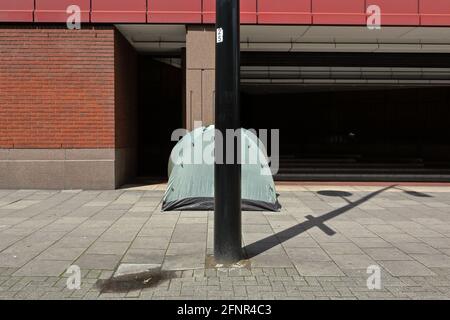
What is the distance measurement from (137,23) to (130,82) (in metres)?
2.68

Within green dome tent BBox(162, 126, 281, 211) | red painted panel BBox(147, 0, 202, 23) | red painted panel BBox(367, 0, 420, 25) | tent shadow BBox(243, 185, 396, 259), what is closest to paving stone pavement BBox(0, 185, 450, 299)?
tent shadow BBox(243, 185, 396, 259)

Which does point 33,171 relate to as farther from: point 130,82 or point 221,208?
point 221,208

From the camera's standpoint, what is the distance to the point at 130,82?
13609 mm

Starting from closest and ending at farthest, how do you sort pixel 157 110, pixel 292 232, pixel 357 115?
pixel 292 232 < pixel 157 110 < pixel 357 115

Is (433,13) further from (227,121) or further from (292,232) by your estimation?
(227,121)

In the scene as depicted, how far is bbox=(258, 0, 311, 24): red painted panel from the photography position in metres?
11.4

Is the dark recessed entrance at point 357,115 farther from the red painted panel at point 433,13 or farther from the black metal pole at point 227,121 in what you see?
the black metal pole at point 227,121

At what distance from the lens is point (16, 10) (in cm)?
1095

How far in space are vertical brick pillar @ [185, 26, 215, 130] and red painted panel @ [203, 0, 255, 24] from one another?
279 millimetres

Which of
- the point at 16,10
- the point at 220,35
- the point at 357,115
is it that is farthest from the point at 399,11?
the point at 16,10

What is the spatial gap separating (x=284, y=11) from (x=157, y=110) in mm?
6177
